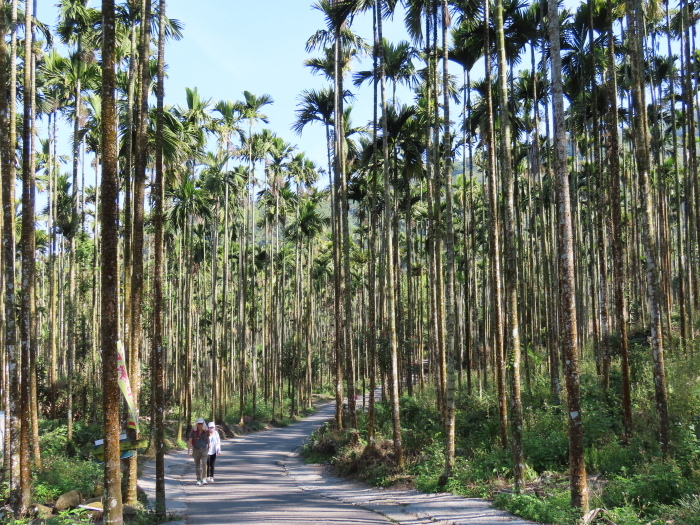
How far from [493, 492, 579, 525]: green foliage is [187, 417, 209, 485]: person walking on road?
8429 mm

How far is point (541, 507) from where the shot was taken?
10.2m

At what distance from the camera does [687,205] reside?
76.0 ft

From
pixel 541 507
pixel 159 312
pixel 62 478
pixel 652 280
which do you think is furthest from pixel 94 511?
pixel 652 280

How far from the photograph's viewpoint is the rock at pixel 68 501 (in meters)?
11.6

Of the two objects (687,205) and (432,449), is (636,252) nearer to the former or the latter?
(687,205)

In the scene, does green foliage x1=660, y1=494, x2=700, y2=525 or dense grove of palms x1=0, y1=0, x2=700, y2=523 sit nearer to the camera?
green foliage x1=660, y1=494, x2=700, y2=525

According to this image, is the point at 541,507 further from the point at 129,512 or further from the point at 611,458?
the point at 129,512

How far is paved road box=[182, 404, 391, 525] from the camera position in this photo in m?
10.9

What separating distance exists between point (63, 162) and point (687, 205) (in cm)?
2915

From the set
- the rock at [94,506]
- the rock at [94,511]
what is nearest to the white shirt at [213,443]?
the rock at [94,506]

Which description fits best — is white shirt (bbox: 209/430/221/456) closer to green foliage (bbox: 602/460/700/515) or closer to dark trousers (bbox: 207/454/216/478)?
dark trousers (bbox: 207/454/216/478)

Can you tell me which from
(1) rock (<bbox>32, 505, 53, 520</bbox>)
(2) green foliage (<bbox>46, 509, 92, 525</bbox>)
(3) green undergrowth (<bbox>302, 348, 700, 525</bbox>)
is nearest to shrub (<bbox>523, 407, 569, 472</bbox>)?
(3) green undergrowth (<bbox>302, 348, 700, 525</bbox>)

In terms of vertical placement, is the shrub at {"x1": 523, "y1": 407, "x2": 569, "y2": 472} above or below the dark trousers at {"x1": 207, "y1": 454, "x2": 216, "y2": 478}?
above

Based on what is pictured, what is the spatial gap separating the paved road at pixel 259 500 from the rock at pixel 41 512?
2.71 metres
